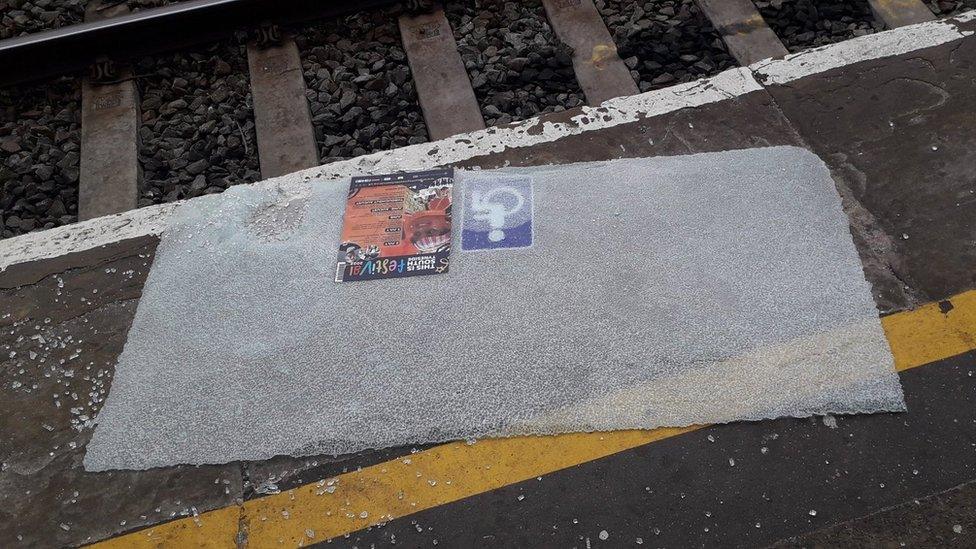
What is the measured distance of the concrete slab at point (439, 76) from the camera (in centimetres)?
360

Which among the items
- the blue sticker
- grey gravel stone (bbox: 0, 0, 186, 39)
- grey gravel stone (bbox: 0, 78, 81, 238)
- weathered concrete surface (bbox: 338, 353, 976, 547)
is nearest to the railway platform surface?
weathered concrete surface (bbox: 338, 353, 976, 547)

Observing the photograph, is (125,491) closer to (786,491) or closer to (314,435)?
(314,435)

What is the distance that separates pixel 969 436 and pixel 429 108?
2.48 meters

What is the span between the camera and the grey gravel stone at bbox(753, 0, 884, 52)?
370 cm

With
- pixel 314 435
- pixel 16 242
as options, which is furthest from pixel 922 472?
pixel 16 242

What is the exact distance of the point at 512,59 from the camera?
3773 millimetres

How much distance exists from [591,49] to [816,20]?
1.07 m

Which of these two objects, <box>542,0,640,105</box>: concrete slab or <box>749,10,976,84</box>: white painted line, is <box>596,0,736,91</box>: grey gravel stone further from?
<box>749,10,976,84</box>: white painted line

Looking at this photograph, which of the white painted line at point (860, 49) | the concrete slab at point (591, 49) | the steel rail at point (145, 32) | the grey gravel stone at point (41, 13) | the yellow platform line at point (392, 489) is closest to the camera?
the yellow platform line at point (392, 489)

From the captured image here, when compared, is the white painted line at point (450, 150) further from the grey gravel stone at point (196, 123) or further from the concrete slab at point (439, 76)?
the grey gravel stone at point (196, 123)

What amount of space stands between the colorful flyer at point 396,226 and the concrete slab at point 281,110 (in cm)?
37

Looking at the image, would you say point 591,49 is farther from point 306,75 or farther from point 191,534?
point 191,534

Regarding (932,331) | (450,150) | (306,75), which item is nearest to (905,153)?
(932,331)

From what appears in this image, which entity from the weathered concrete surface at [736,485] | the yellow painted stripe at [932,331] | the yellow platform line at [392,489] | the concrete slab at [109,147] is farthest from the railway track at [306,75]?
the weathered concrete surface at [736,485]
